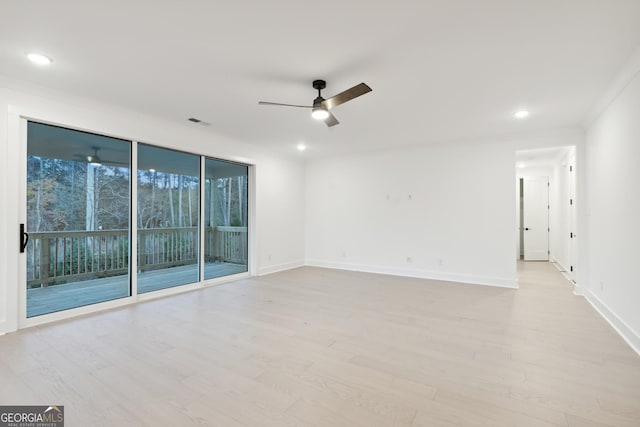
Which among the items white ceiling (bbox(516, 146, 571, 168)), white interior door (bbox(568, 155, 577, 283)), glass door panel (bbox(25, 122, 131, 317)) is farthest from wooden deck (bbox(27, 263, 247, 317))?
white interior door (bbox(568, 155, 577, 283))

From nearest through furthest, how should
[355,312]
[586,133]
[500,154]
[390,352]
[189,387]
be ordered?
[189,387], [390,352], [355,312], [586,133], [500,154]

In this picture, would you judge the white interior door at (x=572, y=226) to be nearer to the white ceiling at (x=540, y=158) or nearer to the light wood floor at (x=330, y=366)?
the white ceiling at (x=540, y=158)

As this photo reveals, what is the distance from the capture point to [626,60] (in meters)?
2.58

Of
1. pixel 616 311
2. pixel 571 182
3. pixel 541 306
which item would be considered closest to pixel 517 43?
pixel 616 311

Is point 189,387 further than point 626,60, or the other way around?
point 626,60

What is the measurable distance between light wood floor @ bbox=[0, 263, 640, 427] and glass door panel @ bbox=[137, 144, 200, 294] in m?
0.90

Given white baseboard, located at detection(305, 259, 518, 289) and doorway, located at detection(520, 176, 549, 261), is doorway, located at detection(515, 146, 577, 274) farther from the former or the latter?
white baseboard, located at detection(305, 259, 518, 289)

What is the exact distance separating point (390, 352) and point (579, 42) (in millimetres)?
3001

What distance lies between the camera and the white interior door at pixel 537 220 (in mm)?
7664

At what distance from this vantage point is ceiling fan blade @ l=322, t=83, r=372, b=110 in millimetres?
2557

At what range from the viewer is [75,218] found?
11.8 ft

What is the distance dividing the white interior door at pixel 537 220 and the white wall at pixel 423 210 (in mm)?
3713

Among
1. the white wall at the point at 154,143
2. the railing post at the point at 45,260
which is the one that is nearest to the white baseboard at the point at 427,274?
the white wall at the point at 154,143

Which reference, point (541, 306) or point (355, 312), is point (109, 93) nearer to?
point (355, 312)
